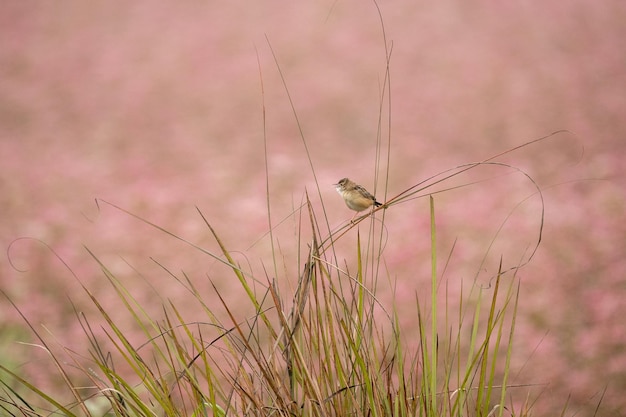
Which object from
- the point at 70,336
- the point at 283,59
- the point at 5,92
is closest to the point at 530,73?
the point at 283,59

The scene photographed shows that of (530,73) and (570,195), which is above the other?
(530,73)

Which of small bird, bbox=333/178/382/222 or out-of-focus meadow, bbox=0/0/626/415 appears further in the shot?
out-of-focus meadow, bbox=0/0/626/415

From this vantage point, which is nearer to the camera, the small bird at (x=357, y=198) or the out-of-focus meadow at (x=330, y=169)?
the small bird at (x=357, y=198)

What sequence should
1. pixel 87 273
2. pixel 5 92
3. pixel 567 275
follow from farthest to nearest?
pixel 5 92 → pixel 87 273 → pixel 567 275

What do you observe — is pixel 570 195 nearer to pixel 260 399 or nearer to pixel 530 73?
pixel 530 73

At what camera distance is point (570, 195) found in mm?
5102

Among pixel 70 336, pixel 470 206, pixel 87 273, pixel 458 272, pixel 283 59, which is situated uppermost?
pixel 283 59

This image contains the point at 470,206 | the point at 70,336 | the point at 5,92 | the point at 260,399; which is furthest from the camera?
the point at 5,92

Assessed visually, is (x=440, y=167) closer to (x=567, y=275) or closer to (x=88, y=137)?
(x=567, y=275)

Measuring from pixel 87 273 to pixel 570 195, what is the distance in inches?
141

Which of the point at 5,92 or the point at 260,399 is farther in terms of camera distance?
the point at 5,92

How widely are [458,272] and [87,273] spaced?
2.59 metres

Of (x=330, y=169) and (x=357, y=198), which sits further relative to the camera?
(x=330, y=169)

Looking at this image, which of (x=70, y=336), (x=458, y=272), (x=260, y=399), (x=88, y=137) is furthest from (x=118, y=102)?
(x=260, y=399)
